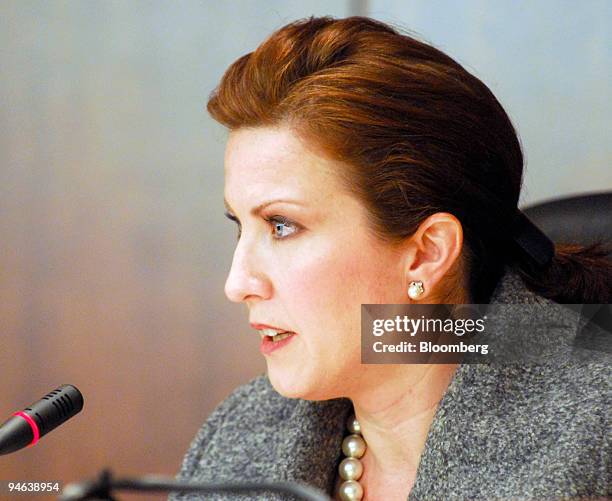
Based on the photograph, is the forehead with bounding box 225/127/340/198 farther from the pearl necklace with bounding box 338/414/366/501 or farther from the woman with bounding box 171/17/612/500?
the pearl necklace with bounding box 338/414/366/501

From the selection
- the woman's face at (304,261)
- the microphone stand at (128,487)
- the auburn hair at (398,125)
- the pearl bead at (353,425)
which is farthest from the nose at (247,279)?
the microphone stand at (128,487)

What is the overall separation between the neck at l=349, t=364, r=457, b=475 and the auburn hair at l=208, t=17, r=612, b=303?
0.12 metres

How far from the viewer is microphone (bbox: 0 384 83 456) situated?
2.64 feet

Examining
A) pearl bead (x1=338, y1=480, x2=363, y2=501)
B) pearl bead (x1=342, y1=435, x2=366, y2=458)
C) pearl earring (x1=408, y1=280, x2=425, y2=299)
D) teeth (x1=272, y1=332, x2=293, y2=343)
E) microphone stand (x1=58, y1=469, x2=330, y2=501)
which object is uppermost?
pearl earring (x1=408, y1=280, x2=425, y2=299)

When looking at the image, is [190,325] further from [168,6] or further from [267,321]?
[267,321]

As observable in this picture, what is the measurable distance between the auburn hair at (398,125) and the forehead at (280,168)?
2 cm

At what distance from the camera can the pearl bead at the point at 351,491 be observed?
1.21 meters

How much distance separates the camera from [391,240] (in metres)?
1.12

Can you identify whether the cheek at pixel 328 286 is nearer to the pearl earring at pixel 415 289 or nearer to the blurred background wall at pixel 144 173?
the pearl earring at pixel 415 289

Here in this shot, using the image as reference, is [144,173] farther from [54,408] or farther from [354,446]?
[54,408]

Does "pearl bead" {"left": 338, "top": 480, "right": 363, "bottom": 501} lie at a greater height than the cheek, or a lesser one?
lesser

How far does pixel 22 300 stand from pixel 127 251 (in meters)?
0.25

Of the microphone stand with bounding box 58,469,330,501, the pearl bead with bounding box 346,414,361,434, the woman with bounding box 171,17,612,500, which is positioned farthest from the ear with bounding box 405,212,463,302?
the microphone stand with bounding box 58,469,330,501

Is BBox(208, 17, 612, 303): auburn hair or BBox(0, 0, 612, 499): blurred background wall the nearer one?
BBox(208, 17, 612, 303): auburn hair
